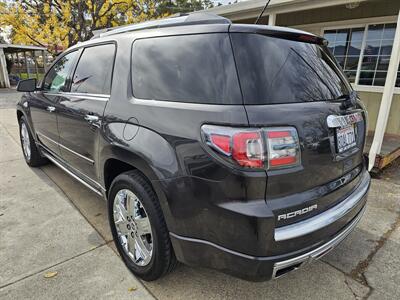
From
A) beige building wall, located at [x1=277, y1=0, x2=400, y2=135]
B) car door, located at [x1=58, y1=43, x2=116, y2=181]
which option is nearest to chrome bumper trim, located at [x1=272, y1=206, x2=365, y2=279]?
car door, located at [x1=58, y1=43, x2=116, y2=181]

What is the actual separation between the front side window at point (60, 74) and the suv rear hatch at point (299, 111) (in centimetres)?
230

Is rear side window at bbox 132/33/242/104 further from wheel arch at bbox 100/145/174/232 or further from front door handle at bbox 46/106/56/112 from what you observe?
front door handle at bbox 46/106/56/112

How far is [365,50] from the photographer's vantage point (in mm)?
6453

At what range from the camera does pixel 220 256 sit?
1.64m

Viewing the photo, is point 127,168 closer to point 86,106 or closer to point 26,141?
point 86,106

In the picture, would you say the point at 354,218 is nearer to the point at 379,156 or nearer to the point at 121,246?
the point at 121,246

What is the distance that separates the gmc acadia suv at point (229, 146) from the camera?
151 cm

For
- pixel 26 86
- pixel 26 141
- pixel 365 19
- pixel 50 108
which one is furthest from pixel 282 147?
pixel 365 19

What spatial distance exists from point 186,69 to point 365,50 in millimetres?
6334

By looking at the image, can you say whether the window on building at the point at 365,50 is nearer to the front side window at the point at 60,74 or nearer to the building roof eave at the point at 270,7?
the building roof eave at the point at 270,7

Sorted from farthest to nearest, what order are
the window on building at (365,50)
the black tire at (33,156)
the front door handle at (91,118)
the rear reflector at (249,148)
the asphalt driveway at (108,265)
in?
the window on building at (365,50) < the black tire at (33,156) < the front door handle at (91,118) < the asphalt driveway at (108,265) < the rear reflector at (249,148)

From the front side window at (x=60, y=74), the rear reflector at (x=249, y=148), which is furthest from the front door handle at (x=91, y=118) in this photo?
the rear reflector at (x=249, y=148)

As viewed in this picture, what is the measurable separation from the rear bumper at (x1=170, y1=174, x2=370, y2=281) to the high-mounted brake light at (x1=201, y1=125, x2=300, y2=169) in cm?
38

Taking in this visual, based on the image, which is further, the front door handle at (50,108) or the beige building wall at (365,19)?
the beige building wall at (365,19)
